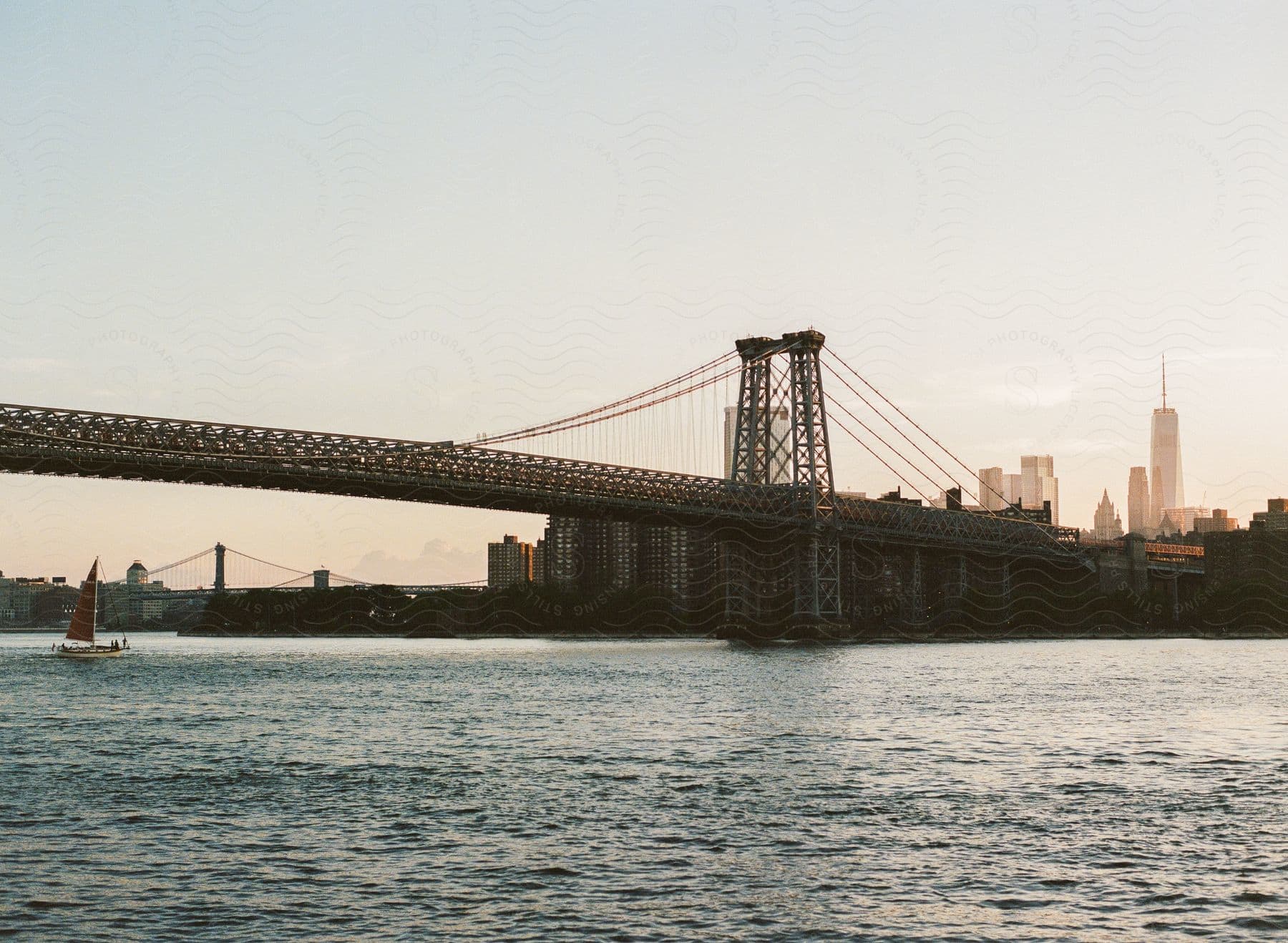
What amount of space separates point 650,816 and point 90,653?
257 ft

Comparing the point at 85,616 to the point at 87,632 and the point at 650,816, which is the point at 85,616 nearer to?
the point at 87,632

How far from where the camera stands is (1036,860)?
848 inches

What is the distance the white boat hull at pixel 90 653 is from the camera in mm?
94056

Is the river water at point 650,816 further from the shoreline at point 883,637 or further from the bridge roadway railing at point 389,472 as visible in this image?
the shoreline at point 883,637

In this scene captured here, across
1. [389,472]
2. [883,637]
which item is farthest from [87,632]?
[883,637]

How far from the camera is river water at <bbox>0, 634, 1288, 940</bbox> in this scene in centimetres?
1847

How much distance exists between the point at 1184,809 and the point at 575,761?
13.2 metres

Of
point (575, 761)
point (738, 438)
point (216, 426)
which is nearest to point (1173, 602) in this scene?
point (738, 438)

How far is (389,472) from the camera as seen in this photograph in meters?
79.2

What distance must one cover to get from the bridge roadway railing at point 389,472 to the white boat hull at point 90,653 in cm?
2630

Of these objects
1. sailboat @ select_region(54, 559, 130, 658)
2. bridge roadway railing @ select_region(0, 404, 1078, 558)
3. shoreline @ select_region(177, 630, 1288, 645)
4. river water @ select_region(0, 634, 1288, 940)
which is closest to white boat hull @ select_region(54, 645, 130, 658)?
sailboat @ select_region(54, 559, 130, 658)

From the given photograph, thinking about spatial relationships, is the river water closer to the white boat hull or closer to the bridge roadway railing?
the bridge roadway railing

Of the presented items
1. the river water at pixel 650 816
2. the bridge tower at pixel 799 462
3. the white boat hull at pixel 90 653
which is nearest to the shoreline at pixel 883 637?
the bridge tower at pixel 799 462

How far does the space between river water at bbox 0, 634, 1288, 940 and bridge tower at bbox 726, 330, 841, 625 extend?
48.2 meters
